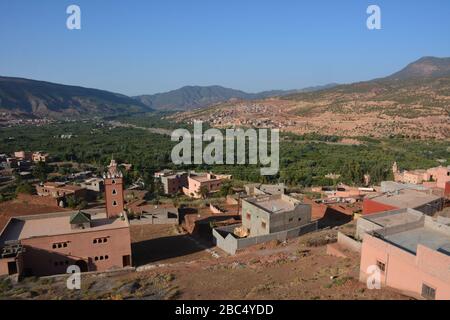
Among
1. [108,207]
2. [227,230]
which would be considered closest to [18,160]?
[108,207]

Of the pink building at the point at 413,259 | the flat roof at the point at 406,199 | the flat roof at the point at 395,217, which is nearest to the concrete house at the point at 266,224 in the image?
the flat roof at the point at 406,199

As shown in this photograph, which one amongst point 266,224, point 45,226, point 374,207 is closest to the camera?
point 45,226

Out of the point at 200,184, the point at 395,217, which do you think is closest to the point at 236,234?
the point at 395,217

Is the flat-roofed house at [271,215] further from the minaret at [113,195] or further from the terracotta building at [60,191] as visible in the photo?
the terracotta building at [60,191]

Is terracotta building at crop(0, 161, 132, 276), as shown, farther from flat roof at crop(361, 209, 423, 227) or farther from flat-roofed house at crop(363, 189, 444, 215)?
flat-roofed house at crop(363, 189, 444, 215)

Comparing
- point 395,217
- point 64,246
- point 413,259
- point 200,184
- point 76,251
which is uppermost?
point 413,259

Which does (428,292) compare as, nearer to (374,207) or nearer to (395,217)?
(395,217)
